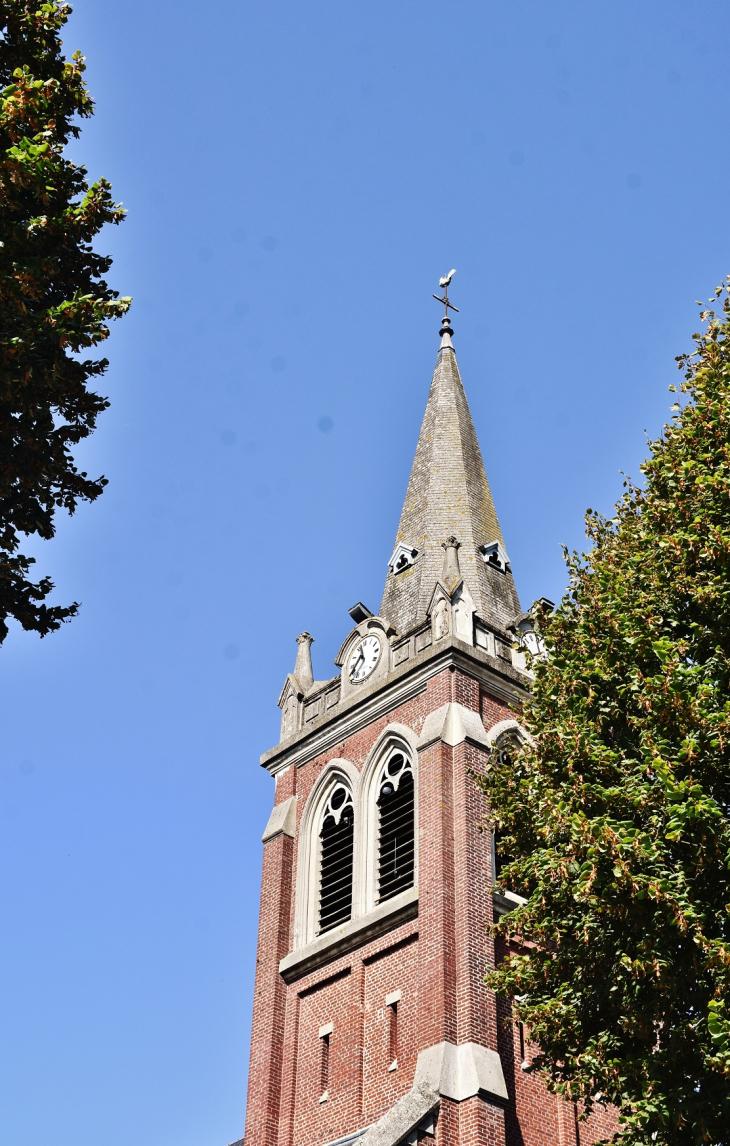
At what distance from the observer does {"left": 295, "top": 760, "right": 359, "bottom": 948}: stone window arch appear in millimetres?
31812

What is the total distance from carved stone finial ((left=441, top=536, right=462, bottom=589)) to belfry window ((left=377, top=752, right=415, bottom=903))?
4171 millimetres

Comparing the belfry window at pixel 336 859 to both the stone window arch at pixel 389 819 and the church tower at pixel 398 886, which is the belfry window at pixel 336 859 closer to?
the church tower at pixel 398 886

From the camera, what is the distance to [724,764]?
1756 centimetres

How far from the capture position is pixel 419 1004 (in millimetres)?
27531

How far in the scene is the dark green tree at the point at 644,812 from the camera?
16.6 meters

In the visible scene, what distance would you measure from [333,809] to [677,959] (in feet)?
56.1

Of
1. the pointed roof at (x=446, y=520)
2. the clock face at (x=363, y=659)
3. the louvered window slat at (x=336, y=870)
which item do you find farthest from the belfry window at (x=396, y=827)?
the pointed roof at (x=446, y=520)

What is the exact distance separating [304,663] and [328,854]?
5983 millimetres

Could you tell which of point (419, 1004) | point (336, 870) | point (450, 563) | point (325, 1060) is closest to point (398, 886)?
point (336, 870)

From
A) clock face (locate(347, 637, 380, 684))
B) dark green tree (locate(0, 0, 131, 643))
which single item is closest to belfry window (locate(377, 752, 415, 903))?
clock face (locate(347, 637, 380, 684))

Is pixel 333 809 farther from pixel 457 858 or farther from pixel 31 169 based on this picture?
pixel 31 169

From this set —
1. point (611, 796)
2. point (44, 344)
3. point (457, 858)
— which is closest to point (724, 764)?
point (611, 796)

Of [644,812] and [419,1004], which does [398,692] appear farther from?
[644,812]

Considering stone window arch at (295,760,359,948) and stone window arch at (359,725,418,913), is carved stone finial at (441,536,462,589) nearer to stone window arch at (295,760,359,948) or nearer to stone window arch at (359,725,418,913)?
stone window arch at (359,725,418,913)
